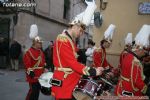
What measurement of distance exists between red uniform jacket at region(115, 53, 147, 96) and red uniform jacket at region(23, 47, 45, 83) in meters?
2.71

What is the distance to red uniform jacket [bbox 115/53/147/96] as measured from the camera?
6.04m

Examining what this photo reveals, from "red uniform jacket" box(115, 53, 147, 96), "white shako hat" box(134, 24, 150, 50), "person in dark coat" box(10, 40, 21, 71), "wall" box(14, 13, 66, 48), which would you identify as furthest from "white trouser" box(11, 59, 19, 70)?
"red uniform jacket" box(115, 53, 147, 96)

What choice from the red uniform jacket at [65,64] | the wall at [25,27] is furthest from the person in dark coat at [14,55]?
the red uniform jacket at [65,64]

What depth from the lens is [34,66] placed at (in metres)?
8.70

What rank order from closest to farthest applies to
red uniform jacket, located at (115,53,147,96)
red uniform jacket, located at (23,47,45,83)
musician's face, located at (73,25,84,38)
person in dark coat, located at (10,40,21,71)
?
musician's face, located at (73,25,84,38) < red uniform jacket, located at (115,53,147,96) < red uniform jacket, located at (23,47,45,83) < person in dark coat, located at (10,40,21,71)

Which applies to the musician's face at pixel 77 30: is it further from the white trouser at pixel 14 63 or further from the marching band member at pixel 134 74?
the white trouser at pixel 14 63

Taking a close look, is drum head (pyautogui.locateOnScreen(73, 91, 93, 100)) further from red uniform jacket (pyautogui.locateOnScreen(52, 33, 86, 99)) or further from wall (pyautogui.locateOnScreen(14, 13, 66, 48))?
wall (pyautogui.locateOnScreen(14, 13, 66, 48))

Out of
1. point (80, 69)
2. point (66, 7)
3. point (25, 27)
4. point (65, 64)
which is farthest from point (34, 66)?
point (66, 7)

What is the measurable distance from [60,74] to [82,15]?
88cm

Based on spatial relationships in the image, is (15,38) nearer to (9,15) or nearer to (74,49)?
(9,15)

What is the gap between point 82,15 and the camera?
5602mm

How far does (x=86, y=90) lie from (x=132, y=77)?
100 centimetres

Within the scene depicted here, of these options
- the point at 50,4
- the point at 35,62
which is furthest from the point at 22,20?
the point at 35,62

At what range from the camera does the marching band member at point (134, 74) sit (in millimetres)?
6039
